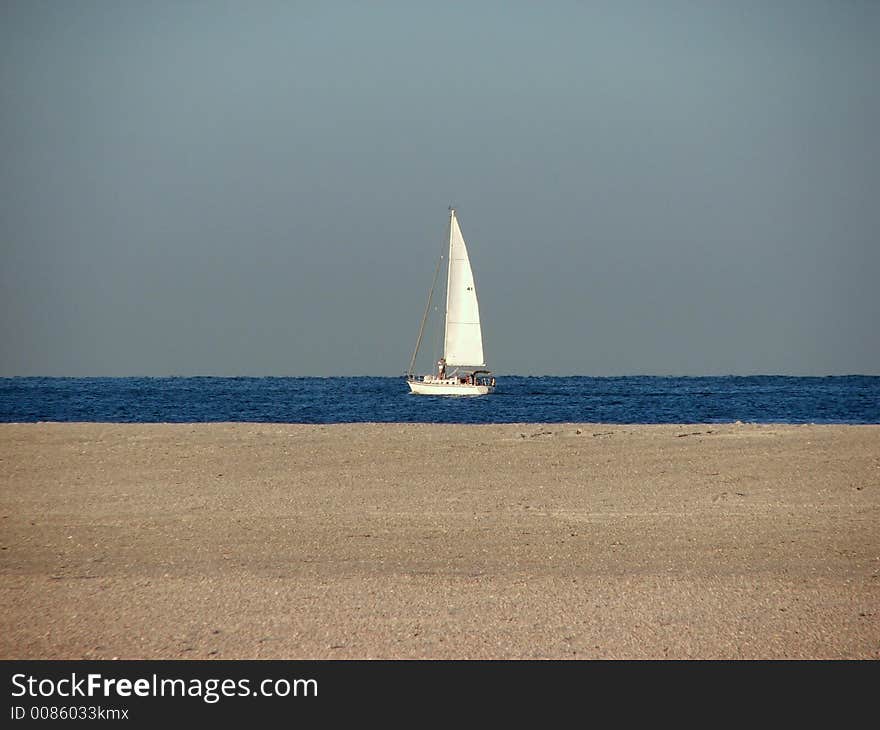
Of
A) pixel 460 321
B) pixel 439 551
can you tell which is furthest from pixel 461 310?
pixel 439 551

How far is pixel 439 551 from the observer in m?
10.4

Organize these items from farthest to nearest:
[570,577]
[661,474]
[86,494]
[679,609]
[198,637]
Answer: [661,474] < [86,494] < [570,577] < [679,609] < [198,637]

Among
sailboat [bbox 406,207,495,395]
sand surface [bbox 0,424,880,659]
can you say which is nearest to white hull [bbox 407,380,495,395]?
sailboat [bbox 406,207,495,395]

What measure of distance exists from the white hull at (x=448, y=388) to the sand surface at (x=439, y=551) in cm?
4859

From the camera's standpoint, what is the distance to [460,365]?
67.8 metres

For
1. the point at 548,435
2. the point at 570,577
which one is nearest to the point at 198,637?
the point at 570,577

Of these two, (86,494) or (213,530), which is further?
(86,494)

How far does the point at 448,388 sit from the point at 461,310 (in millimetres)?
6466

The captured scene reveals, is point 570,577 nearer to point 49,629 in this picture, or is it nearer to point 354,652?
point 354,652

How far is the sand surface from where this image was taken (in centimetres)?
725

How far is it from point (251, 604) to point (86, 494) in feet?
25.1

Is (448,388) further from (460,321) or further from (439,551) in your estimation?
(439,551)

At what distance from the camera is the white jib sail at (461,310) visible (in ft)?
217
